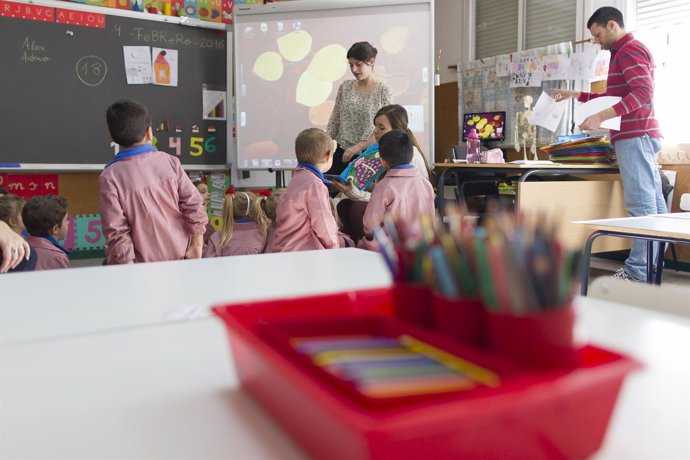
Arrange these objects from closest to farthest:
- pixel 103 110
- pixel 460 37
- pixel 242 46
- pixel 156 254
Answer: pixel 156 254, pixel 103 110, pixel 242 46, pixel 460 37

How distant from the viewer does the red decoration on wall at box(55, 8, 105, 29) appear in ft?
12.9

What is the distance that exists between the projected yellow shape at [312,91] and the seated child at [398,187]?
1603 millimetres

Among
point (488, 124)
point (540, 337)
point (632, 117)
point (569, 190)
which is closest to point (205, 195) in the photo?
point (569, 190)

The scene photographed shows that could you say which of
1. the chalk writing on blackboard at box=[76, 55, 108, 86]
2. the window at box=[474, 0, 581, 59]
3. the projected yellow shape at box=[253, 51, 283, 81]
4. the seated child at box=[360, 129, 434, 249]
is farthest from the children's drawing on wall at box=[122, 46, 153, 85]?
the window at box=[474, 0, 581, 59]

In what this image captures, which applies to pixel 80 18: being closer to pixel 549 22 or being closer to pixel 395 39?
pixel 395 39

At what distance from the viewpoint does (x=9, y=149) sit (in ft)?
12.7

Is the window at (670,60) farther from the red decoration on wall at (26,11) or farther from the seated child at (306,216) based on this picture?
the red decoration on wall at (26,11)

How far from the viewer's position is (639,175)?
3.58 meters

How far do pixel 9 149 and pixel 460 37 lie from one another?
439cm

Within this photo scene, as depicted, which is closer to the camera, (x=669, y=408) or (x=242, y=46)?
(x=669, y=408)

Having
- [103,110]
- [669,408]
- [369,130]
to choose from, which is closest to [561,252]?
[669,408]

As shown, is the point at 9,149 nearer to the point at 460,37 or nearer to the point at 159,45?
the point at 159,45

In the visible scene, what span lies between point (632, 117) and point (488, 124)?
216 cm

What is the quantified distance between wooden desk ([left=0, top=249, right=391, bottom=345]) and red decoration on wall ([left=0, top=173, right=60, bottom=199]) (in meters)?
3.30
